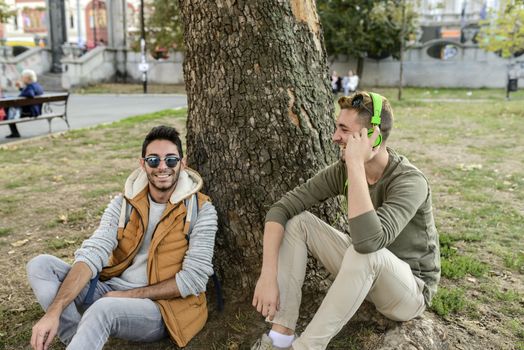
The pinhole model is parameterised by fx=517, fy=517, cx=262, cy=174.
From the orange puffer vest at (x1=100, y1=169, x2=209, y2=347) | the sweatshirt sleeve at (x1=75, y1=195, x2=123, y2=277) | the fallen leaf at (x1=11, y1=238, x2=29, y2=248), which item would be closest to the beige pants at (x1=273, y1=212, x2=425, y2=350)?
the orange puffer vest at (x1=100, y1=169, x2=209, y2=347)

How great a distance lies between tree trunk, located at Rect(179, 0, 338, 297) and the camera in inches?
129

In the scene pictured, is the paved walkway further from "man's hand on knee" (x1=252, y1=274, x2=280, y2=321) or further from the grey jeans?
"man's hand on knee" (x1=252, y1=274, x2=280, y2=321)

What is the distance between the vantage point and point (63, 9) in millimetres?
35594

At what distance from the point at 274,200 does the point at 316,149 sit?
44 cm

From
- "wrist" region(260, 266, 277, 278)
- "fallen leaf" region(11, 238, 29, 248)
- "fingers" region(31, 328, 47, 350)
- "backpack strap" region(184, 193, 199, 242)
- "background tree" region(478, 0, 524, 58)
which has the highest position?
"background tree" region(478, 0, 524, 58)

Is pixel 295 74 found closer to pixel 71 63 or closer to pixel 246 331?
pixel 246 331

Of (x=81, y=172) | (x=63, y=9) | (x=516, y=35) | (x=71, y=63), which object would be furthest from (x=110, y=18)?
(x=81, y=172)

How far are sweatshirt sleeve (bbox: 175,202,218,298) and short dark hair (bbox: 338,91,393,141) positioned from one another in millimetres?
1066

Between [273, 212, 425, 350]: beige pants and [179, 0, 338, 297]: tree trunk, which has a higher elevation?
[179, 0, 338, 297]: tree trunk

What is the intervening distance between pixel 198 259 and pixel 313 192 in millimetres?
774

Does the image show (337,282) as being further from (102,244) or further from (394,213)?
(102,244)

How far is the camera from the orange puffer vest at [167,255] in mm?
2986

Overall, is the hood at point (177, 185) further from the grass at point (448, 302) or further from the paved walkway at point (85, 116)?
the paved walkway at point (85, 116)

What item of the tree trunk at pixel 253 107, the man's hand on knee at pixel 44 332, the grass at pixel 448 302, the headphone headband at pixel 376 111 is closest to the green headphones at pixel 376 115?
the headphone headband at pixel 376 111
